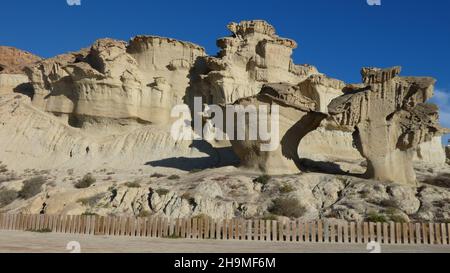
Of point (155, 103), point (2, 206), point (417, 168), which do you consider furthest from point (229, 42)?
point (2, 206)

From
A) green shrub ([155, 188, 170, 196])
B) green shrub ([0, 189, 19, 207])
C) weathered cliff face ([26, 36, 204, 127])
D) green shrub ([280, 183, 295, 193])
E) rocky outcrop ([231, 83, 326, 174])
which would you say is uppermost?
weathered cliff face ([26, 36, 204, 127])

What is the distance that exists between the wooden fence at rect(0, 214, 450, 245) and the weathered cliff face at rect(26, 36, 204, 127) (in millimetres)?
28270

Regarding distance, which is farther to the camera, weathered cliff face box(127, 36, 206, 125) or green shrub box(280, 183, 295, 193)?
weathered cliff face box(127, 36, 206, 125)

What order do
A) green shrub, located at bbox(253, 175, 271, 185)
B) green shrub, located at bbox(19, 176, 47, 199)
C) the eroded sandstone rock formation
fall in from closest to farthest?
green shrub, located at bbox(253, 175, 271, 185), green shrub, located at bbox(19, 176, 47, 199), the eroded sandstone rock formation

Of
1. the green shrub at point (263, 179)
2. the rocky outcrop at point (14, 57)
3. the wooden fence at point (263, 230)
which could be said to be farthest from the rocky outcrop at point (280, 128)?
the rocky outcrop at point (14, 57)

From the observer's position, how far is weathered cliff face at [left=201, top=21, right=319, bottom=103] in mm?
44969

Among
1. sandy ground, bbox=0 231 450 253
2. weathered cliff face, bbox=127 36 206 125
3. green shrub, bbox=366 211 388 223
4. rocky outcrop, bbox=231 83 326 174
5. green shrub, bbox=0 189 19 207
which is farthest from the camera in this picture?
weathered cliff face, bbox=127 36 206 125

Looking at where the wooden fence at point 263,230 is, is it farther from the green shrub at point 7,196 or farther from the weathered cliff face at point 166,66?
the weathered cliff face at point 166,66

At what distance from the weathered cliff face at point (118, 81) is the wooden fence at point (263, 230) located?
2827 cm

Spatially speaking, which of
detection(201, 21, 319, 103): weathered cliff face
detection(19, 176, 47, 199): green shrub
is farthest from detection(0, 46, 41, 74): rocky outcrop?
detection(19, 176, 47, 199): green shrub

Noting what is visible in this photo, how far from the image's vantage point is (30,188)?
1325 inches

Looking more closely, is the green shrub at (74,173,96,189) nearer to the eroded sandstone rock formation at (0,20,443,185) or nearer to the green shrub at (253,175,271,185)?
the eroded sandstone rock formation at (0,20,443,185)

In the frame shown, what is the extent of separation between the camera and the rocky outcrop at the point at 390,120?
88.2 feet

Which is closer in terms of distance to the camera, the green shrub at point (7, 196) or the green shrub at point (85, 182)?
the green shrub at point (7, 196)
